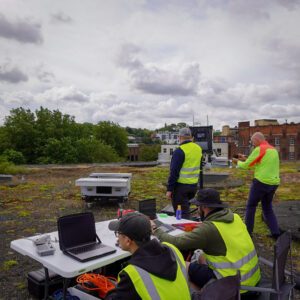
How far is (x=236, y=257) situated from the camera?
2.90 meters

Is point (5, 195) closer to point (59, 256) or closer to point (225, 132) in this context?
point (59, 256)

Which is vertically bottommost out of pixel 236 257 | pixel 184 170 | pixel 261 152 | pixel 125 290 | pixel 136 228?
pixel 236 257

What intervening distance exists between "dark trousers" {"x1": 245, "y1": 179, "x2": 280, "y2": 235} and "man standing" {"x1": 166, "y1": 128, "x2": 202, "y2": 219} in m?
1.00

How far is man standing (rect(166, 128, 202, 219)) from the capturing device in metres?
5.48

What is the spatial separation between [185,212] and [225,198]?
200 inches

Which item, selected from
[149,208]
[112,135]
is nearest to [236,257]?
[149,208]

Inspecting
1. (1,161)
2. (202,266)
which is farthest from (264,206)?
(1,161)

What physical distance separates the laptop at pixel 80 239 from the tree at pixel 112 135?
6555cm

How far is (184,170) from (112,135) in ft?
212

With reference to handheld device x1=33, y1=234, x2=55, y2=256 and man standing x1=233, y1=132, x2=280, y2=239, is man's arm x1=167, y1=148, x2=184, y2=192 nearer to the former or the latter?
man standing x1=233, y1=132, x2=280, y2=239

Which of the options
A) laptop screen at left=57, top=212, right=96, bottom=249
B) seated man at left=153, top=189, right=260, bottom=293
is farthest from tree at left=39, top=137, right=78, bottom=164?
seated man at left=153, top=189, right=260, bottom=293

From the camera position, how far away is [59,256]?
2965 mm

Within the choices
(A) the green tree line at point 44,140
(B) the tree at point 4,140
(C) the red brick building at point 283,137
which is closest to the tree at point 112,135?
(A) the green tree line at point 44,140

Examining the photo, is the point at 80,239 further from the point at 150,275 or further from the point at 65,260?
the point at 150,275
